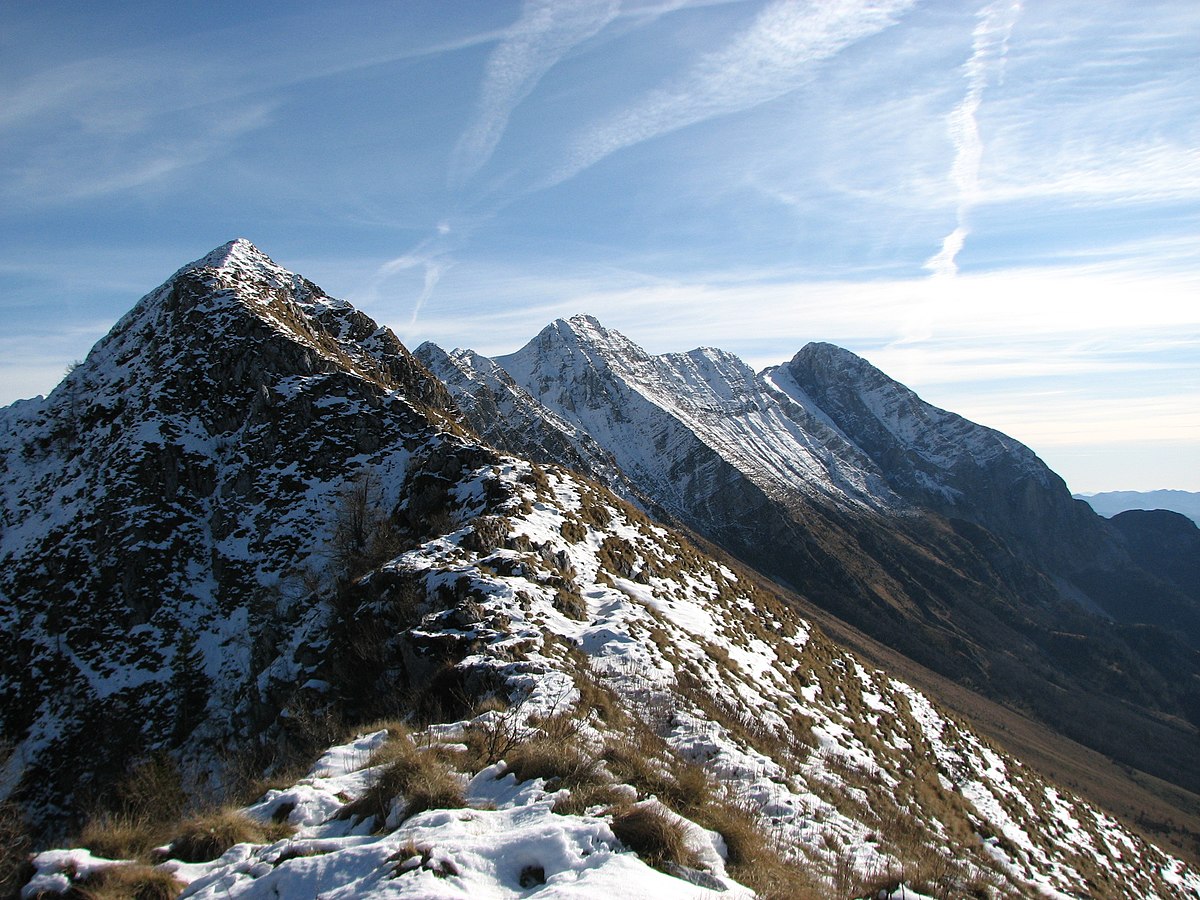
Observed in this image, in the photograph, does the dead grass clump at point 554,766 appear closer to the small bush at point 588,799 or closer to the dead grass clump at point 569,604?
the small bush at point 588,799

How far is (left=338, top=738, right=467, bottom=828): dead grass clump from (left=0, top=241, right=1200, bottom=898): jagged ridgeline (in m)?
0.04

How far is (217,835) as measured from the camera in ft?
23.2

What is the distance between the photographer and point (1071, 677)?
200 m

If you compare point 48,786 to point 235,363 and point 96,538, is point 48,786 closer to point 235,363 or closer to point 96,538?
point 96,538

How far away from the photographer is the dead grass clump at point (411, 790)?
749cm

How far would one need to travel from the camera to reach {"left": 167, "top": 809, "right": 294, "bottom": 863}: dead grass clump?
276 inches

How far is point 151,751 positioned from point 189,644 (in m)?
6.57

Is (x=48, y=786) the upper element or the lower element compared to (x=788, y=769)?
lower

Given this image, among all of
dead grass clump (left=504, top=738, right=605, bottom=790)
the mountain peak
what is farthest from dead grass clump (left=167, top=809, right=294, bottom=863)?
the mountain peak

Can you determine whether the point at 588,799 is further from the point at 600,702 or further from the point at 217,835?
Result: the point at 600,702


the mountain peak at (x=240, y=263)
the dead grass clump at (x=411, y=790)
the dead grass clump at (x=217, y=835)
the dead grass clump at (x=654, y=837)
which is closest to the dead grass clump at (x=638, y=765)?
the dead grass clump at (x=654, y=837)

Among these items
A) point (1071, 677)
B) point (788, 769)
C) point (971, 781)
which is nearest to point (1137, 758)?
point (1071, 677)

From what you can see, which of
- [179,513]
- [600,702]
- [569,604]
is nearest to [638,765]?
[600,702]

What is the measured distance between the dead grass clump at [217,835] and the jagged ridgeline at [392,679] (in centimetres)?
4
